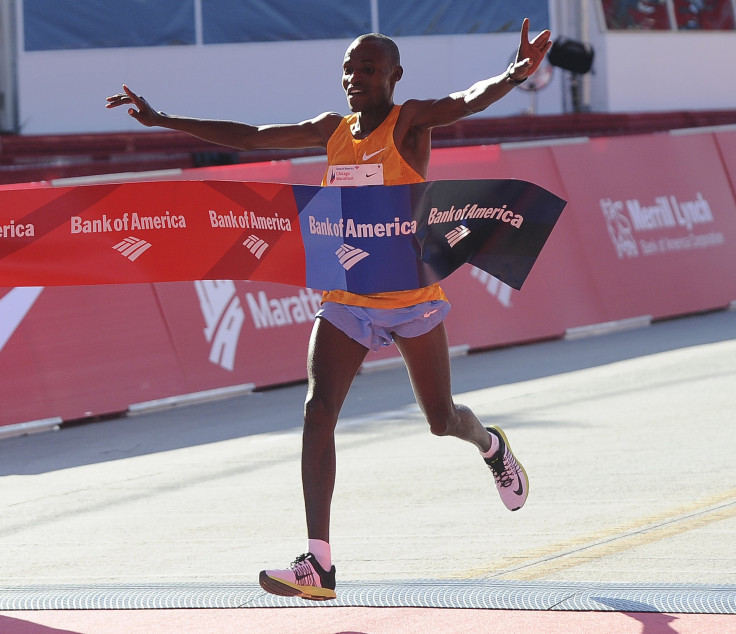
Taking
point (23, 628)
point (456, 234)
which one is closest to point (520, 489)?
point (456, 234)

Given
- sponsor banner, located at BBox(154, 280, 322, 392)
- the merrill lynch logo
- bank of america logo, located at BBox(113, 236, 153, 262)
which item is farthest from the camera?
the merrill lynch logo

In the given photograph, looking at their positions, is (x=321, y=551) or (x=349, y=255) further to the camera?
(x=349, y=255)

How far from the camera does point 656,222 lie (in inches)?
568

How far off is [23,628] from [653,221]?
1065 centimetres

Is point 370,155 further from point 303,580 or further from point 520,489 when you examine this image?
point 520,489

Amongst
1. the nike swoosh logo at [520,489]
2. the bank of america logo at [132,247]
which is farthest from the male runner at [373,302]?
the bank of america logo at [132,247]

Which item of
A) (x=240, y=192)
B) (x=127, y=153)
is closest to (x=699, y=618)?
(x=240, y=192)

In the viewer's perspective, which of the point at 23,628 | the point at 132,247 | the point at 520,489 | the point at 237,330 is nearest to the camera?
the point at 23,628

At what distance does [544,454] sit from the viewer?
808cm

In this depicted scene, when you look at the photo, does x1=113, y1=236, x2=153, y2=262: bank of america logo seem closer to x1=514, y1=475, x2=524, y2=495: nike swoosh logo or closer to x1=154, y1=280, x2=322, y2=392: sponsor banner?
x1=514, y1=475, x2=524, y2=495: nike swoosh logo

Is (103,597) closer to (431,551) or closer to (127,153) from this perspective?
(431,551)

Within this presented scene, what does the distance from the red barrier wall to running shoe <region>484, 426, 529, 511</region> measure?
4.59m

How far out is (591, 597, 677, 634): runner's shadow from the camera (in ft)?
15.1

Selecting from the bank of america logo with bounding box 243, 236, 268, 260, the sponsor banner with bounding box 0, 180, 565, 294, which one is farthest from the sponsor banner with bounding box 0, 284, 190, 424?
the bank of america logo with bounding box 243, 236, 268, 260
